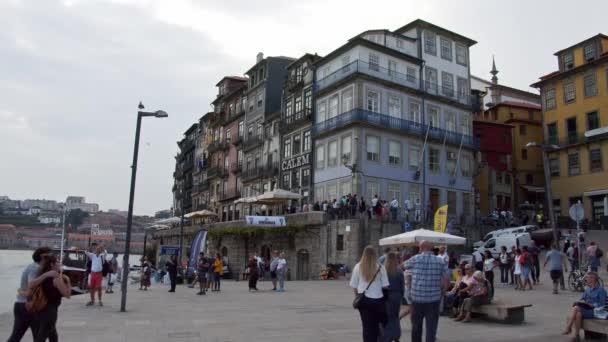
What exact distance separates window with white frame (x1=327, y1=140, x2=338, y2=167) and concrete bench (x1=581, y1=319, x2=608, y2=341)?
28.5m

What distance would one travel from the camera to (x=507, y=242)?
3009 cm

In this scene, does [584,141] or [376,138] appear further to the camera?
[584,141]

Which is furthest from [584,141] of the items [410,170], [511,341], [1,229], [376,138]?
[1,229]

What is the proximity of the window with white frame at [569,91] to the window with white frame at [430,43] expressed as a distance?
37.6 ft

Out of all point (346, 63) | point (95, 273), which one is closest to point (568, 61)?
point (346, 63)

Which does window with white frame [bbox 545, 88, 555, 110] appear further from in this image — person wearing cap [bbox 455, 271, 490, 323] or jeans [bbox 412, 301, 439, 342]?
jeans [bbox 412, 301, 439, 342]

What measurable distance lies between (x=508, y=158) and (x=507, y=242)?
1851 centimetres

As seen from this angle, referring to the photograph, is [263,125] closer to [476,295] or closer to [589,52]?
[589,52]

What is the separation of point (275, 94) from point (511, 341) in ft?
140

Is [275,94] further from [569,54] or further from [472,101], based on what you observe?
[569,54]

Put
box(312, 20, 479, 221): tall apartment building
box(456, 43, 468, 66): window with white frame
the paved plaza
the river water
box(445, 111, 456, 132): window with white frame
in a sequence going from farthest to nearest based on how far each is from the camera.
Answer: box(456, 43, 468, 66): window with white frame
box(445, 111, 456, 132): window with white frame
box(312, 20, 479, 221): tall apartment building
the river water
the paved plaza

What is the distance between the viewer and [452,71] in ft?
144

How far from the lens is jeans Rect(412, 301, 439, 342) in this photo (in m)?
7.65

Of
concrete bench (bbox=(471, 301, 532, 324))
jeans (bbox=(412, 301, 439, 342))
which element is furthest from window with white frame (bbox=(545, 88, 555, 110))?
jeans (bbox=(412, 301, 439, 342))
